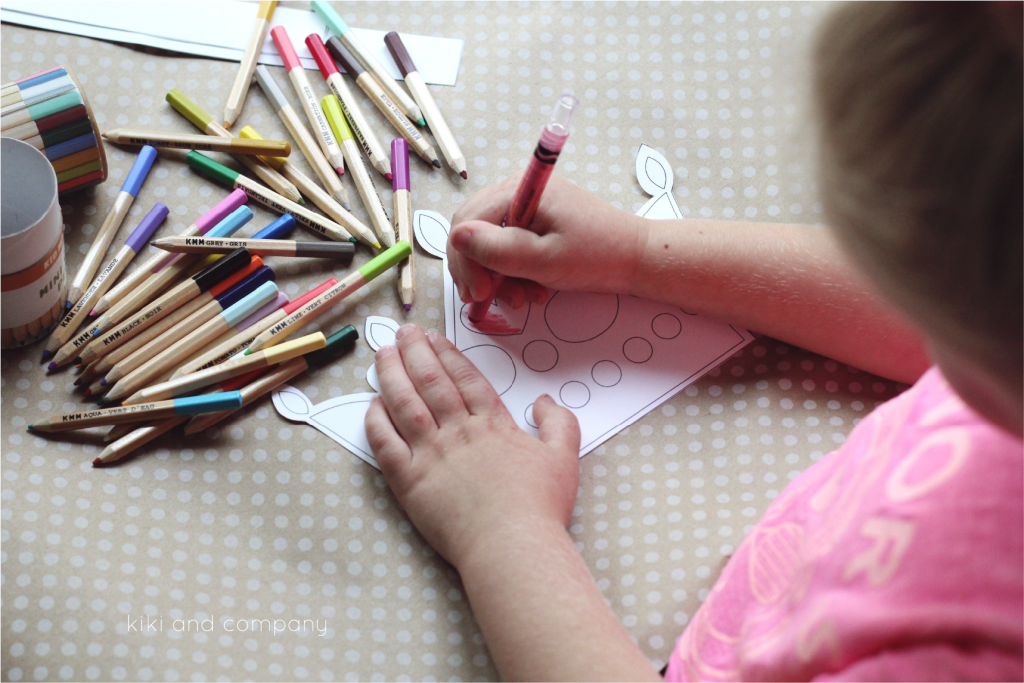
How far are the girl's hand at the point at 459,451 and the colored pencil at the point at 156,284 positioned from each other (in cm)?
17

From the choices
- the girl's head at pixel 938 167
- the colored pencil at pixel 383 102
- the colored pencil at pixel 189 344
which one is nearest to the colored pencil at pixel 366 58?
the colored pencil at pixel 383 102

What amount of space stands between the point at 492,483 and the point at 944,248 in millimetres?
320

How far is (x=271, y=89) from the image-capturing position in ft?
2.07

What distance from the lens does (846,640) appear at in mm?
312

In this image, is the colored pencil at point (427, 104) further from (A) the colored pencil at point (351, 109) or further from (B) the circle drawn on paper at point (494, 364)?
(B) the circle drawn on paper at point (494, 364)

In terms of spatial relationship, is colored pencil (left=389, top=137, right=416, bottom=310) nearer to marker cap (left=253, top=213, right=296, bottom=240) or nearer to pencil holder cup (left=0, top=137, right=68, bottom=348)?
marker cap (left=253, top=213, right=296, bottom=240)

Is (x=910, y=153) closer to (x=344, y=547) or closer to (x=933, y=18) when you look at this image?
(x=933, y=18)

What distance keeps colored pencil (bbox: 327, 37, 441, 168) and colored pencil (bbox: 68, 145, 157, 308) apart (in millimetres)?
184

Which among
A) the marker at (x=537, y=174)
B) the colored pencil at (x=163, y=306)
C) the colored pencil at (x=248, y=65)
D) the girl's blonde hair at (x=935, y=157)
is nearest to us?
the girl's blonde hair at (x=935, y=157)

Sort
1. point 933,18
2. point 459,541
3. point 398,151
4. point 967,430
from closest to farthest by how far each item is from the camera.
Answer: point 933,18, point 967,430, point 459,541, point 398,151

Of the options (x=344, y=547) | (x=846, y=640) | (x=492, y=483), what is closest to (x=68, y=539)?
(x=344, y=547)

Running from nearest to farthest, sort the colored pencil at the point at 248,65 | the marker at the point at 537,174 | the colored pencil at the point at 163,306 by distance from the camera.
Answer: the marker at the point at 537,174 → the colored pencil at the point at 163,306 → the colored pencil at the point at 248,65

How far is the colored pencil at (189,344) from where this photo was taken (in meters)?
0.51

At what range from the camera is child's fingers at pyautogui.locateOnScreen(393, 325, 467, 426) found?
1.68ft
